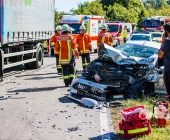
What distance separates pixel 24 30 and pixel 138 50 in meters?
5.03

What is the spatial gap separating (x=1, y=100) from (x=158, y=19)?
30704mm

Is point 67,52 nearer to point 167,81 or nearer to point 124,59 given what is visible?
point 124,59

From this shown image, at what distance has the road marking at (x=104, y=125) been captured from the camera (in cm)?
708

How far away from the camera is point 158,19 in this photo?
3912cm

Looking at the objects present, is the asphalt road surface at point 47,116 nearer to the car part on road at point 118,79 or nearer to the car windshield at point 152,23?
the car part on road at point 118,79

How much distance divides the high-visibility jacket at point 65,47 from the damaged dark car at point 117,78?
1.46 m

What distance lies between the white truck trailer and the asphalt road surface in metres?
1.67

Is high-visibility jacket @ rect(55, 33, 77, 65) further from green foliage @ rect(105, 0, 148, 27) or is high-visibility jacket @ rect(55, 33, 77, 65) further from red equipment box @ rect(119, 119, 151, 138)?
green foliage @ rect(105, 0, 148, 27)

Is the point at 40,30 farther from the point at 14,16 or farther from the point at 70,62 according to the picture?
the point at 70,62

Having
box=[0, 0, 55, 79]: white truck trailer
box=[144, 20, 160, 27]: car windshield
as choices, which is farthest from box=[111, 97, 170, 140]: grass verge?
box=[144, 20, 160, 27]: car windshield

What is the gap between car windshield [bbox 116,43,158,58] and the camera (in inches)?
462

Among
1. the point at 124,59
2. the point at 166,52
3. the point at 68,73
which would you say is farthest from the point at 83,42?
the point at 166,52

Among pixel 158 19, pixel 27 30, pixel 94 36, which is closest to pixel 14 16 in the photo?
pixel 27 30

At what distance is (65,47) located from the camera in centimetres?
1245
